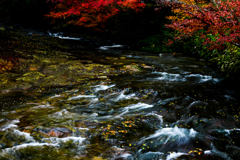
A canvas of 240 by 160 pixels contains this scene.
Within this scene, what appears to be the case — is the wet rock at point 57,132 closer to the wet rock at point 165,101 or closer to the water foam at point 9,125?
the water foam at point 9,125

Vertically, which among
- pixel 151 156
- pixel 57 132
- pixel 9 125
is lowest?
pixel 151 156

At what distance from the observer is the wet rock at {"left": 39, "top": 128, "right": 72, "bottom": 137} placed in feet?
12.0

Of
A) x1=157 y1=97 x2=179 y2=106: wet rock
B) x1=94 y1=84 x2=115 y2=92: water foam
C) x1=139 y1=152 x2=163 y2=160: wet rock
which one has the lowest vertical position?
x1=139 y1=152 x2=163 y2=160: wet rock

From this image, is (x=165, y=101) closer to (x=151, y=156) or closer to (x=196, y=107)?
(x=196, y=107)

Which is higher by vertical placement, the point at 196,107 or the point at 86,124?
the point at 86,124

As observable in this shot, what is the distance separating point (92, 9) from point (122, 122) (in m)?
14.6

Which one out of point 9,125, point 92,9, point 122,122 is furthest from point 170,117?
point 92,9

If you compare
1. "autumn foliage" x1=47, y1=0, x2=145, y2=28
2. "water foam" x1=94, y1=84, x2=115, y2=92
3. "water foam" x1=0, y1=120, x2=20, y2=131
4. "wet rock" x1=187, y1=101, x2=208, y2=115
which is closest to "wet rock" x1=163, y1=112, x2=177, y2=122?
"wet rock" x1=187, y1=101, x2=208, y2=115

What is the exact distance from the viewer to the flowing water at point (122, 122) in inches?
130

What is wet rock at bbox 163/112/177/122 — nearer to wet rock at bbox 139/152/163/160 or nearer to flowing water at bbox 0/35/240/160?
flowing water at bbox 0/35/240/160

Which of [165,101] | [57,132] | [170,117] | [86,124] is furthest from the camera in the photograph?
[165,101]

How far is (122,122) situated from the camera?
168 inches

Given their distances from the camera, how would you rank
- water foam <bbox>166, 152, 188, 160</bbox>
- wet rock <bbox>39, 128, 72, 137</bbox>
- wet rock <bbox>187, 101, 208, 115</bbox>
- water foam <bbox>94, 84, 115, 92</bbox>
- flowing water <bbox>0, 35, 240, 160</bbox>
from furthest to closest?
1. water foam <bbox>94, 84, 115, 92</bbox>
2. wet rock <bbox>187, 101, 208, 115</bbox>
3. wet rock <bbox>39, 128, 72, 137</bbox>
4. flowing water <bbox>0, 35, 240, 160</bbox>
5. water foam <bbox>166, 152, 188, 160</bbox>

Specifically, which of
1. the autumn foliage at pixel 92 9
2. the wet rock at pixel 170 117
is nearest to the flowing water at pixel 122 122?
the wet rock at pixel 170 117
